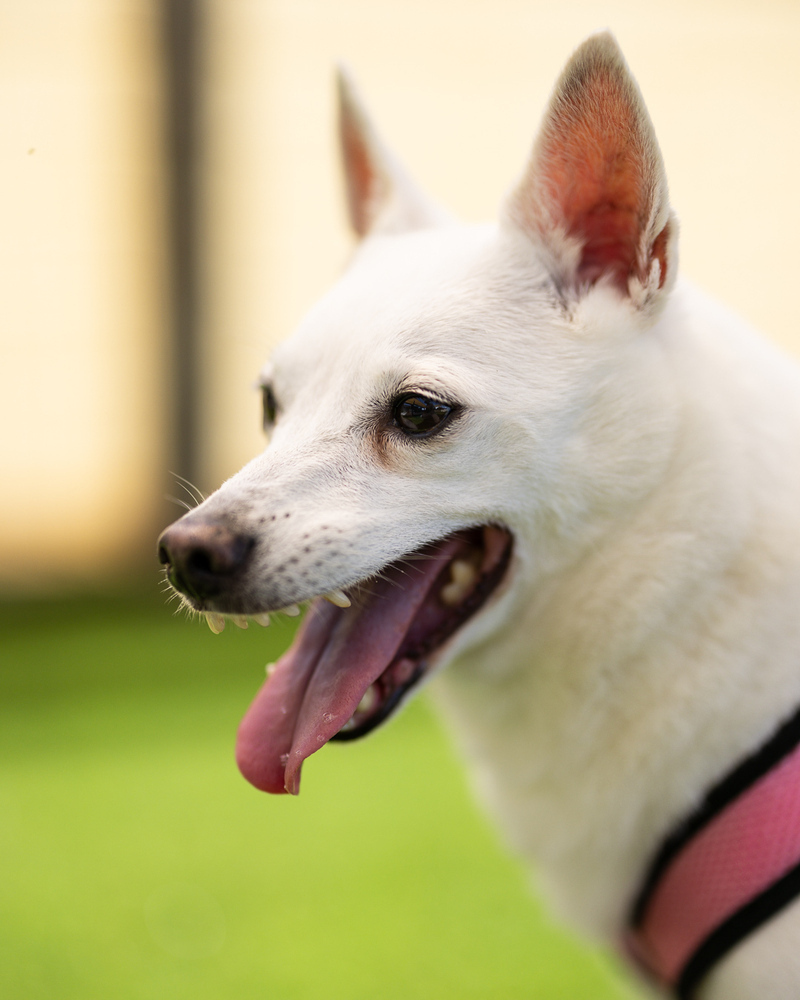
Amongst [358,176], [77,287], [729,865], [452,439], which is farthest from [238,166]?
[729,865]

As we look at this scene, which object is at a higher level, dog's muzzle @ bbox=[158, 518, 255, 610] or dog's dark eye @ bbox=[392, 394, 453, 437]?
dog's dark eye @ bbox=[392, 394, 453, 437]

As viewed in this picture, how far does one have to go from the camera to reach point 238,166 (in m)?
3.10

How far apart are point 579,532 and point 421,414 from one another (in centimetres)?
27

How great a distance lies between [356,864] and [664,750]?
1.19m

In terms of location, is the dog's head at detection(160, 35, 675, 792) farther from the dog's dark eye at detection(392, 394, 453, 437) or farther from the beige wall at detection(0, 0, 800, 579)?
the beige wall at detection(0, 0, 800, 579)

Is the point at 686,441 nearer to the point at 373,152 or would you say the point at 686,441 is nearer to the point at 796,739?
the point at 796,739

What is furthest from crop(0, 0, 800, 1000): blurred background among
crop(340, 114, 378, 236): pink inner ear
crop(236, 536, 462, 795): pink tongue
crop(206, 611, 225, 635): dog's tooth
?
crop(206, 611, 225, 635): dog's tooth

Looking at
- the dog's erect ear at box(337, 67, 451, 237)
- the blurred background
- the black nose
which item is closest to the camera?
the black nose

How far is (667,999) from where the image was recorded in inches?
50.9

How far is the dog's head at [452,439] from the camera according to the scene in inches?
41.1

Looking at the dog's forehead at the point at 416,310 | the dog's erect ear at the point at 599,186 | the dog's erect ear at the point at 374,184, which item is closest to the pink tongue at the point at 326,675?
the dog's forehead at the point at 416,310

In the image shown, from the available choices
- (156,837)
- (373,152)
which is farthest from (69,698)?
(373,152)

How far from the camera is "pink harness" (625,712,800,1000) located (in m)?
1.04

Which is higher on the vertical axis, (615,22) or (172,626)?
(615,22)
